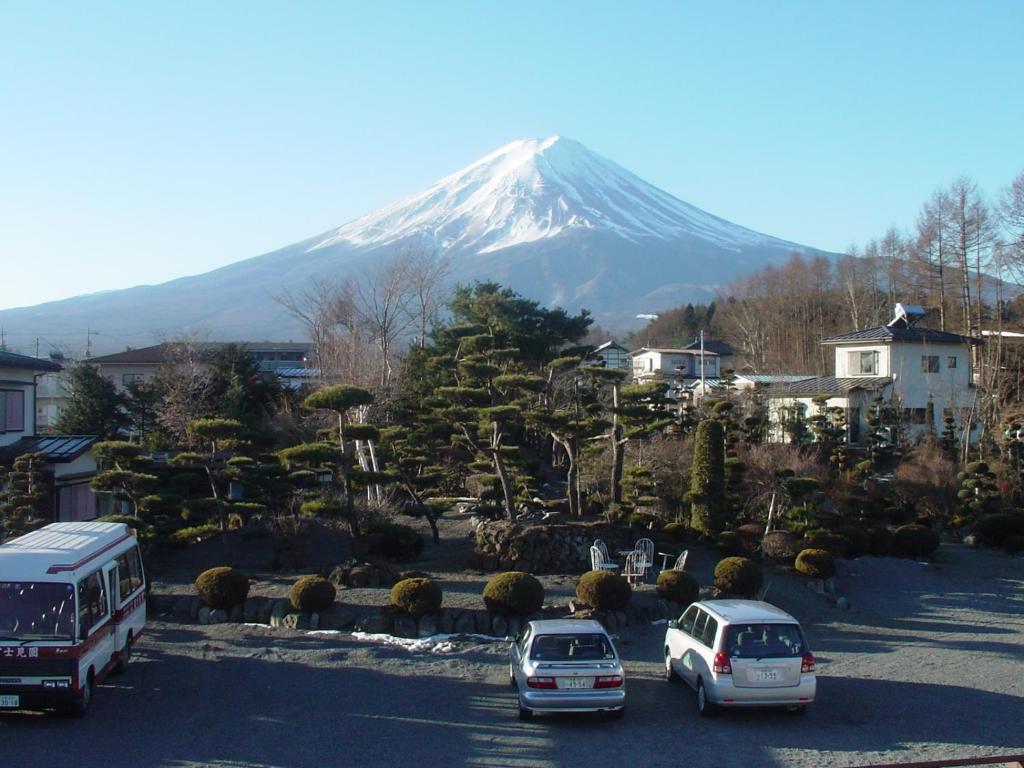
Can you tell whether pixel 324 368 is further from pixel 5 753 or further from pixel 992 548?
pixel 5 753

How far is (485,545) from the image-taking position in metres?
17.4

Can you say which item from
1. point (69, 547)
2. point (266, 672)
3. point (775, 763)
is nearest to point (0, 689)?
point (69, 547)

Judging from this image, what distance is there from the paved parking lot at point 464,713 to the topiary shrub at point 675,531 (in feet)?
18.0

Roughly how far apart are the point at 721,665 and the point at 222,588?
26.6 ft

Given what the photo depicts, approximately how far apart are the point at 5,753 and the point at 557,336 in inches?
907

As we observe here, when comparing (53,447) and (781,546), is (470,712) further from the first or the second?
(53,447)

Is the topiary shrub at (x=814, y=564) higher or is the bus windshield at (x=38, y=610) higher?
the bus windshield at (x=38, y=610)

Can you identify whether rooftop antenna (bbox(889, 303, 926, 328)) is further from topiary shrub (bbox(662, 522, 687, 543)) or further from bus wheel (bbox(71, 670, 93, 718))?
bus wheel (bbox(71, 670, 93, 718))

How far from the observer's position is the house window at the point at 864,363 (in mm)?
32656

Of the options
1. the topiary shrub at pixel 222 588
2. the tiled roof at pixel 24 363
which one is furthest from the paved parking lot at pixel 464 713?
the tiled roof at pixel 24 363

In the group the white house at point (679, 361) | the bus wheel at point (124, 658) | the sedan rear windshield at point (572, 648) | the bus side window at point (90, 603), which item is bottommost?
the bus wheel at point (124, 658)

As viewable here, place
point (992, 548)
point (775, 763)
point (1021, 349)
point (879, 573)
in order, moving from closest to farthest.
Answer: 1. point (775, 763)
2. point (879, 573)
3. point (992, 548)
4. point (1021, 349)

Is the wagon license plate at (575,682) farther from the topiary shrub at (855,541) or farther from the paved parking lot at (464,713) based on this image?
the topiary shrub at (855,541)

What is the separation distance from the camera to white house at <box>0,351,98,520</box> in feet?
64.5
